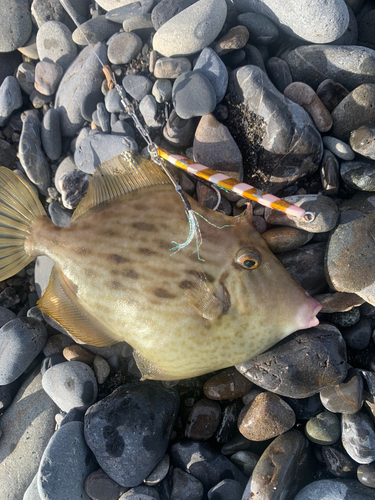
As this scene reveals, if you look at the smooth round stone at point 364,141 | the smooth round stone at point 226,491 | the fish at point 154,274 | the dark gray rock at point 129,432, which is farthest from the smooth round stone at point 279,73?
the smooth round stone at point 226,491

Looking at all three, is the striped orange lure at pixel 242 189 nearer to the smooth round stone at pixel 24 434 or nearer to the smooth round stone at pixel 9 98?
the smooth round stone at pixel 9 98

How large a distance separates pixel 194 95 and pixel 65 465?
12.4 ft

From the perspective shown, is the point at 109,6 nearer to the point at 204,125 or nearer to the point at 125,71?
the point at 125,71

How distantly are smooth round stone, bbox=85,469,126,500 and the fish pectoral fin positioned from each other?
124 centimetres

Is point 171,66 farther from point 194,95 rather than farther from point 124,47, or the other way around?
point 124,47

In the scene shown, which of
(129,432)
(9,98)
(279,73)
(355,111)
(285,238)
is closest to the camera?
(129,432)

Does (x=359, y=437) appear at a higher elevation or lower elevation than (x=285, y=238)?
lower

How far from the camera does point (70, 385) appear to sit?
3314mm

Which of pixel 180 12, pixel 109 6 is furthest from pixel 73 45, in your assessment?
pixel 180 12

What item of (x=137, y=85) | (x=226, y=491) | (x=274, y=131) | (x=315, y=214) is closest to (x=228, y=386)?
(x=226, y=491)

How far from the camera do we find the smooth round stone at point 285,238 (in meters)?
3.14

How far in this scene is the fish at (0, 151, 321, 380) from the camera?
8.82 ft

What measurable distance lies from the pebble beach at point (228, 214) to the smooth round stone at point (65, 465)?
1 cm

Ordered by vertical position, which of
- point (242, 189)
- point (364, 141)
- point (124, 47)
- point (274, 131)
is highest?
point (124, 47)
